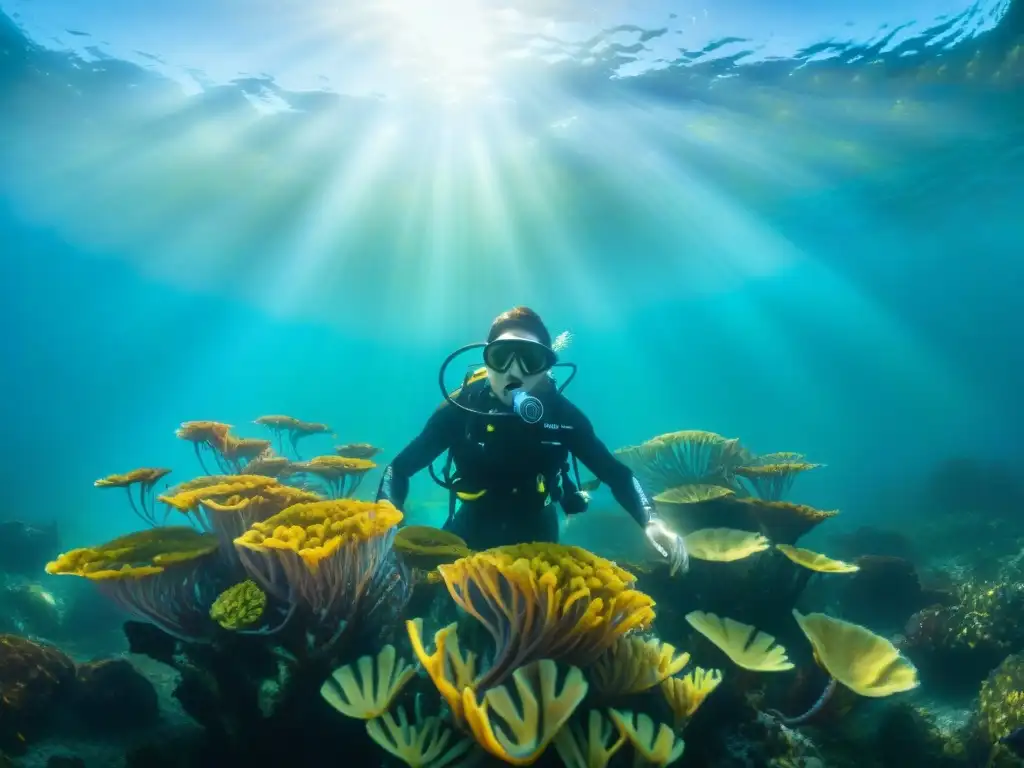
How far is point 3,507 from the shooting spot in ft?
104

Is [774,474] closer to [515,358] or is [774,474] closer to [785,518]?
[785,518]

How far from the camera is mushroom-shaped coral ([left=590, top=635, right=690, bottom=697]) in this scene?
2.61 meters

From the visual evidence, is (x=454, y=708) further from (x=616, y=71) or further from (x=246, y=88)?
(x=246, y=88)

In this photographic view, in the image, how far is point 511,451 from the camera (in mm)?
5129

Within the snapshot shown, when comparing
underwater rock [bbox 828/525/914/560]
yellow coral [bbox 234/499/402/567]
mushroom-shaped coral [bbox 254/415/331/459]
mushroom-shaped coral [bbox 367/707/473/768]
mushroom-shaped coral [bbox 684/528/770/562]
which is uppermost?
yellow coral [bbox 234/499/402/567]

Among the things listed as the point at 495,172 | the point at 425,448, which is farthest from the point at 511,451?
the point at 495,172

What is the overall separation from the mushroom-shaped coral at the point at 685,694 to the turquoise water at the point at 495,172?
1162 cm

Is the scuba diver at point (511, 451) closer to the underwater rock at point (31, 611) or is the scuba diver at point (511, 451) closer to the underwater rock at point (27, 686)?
the underwater rock at point (27, 686)

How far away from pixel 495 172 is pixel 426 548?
2251 cm

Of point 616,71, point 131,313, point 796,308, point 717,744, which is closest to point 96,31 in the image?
point 616,71

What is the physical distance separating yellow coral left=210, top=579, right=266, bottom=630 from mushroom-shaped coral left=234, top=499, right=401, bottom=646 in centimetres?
8

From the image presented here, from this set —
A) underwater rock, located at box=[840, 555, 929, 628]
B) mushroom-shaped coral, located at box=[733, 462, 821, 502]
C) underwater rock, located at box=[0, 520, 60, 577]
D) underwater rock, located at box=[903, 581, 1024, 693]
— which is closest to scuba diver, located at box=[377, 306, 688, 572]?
mushroom-shaped coral, located at box=[733, 462, 821, 502]

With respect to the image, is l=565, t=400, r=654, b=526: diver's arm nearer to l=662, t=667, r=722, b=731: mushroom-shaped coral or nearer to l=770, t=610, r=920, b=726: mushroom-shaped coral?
l=770, t=610, r=920, b=726: mushroom-shaped coral

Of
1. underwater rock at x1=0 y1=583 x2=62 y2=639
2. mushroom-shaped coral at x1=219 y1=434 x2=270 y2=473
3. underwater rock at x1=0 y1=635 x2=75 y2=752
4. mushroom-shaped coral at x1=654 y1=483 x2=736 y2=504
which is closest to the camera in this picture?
underwater rock at x1=0 y1=635 x2=75 y2=752
